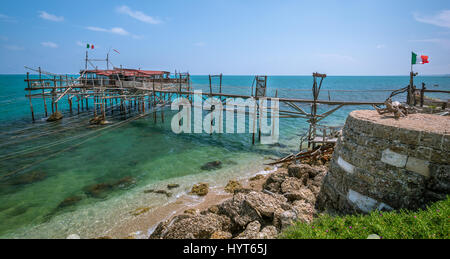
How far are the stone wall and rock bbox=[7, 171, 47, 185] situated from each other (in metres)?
15.4

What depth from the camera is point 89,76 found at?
33.7 meters

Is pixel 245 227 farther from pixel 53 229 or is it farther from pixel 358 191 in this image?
pixel 53 229

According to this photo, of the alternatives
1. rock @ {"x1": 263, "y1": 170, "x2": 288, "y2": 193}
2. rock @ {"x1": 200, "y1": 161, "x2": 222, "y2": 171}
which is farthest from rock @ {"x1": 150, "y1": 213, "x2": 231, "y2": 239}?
rock @ {"x1": 200, "y1": 161, "x2": 222, "y2": 171}

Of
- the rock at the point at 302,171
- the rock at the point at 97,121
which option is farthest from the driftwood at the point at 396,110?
the rock at the point at 97,121

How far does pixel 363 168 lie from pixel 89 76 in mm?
37713

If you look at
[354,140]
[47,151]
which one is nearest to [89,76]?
[47,151]

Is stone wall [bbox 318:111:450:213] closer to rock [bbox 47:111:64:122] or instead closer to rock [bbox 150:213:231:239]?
rock [bbox 150:213:231:239]

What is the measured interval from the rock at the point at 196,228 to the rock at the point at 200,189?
139 inches

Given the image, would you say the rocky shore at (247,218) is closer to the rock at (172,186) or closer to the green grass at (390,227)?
the green grass at (390,227)

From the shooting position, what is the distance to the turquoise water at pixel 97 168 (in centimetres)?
962

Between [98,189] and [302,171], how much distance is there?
1060 cm

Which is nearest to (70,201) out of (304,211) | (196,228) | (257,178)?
(196,228)

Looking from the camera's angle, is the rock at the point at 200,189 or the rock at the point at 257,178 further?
the rock at the point at 257,178

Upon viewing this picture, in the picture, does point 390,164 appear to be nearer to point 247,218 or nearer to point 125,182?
point 247,218
